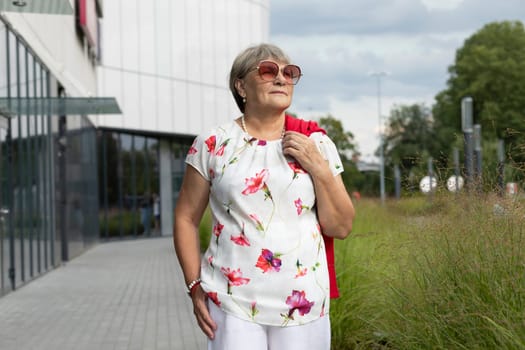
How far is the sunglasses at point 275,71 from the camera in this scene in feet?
9.84

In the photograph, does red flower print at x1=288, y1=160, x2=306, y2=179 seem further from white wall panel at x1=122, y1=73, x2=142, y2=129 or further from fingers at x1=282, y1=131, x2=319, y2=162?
white wall panel at x1=122, y1=73, x2=142, y2=129

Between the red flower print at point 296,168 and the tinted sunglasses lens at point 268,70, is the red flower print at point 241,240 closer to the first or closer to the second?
the red flower print at point 296,168

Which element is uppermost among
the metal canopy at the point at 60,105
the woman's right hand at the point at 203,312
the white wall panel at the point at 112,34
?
the white wall panel at the point at 112,34

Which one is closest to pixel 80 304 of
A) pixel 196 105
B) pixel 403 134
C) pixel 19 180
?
pixel 19 180

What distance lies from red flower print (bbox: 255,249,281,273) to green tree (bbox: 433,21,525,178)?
52.0 m

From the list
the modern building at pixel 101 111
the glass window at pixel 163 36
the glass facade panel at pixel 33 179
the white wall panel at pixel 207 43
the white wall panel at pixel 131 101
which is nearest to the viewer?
the glass facade panel at pixel 33 179

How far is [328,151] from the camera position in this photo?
306 centimetres

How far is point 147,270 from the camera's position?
1769 centimetres

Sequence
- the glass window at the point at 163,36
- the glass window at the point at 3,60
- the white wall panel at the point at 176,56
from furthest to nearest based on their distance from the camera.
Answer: the glass window at the point at 163,36 → the white wall panel at the point at 176,56 → the glass window at the point at 3,60

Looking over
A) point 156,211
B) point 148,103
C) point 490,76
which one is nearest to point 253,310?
point 148,103

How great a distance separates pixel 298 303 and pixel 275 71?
734 mm

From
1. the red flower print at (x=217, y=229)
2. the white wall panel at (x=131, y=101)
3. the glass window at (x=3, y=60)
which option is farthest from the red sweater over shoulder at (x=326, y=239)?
the white wall panel at (x=131, y=101)

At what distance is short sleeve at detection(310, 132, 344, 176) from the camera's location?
9.99ft

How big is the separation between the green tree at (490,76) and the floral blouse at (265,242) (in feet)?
171
